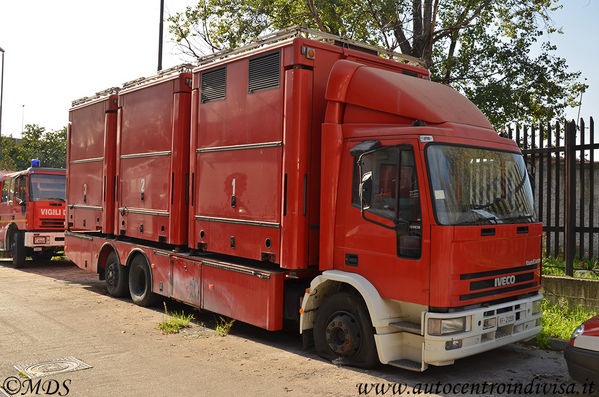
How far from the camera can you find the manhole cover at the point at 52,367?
18.7ft

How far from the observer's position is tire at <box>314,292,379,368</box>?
580 centimetres

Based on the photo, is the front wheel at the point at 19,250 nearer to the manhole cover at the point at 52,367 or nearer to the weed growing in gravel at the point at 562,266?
the manhole cover at the point at 52,367

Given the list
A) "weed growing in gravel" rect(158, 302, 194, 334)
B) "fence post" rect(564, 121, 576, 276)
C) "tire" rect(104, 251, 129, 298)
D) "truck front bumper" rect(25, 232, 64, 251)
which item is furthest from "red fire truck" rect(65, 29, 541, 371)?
"truck front bumper" rect(25, 232, 64, 251)

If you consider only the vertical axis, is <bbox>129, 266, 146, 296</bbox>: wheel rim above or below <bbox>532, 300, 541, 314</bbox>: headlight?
below

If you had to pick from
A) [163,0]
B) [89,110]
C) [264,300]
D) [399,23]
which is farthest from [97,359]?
[163,0]

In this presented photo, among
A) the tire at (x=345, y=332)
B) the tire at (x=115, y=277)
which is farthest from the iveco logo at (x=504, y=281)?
the tire at (x=115, y=277)

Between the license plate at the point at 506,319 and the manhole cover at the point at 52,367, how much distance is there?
4.35m

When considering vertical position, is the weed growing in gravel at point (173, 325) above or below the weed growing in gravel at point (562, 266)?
below

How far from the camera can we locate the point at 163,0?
52.7 ft

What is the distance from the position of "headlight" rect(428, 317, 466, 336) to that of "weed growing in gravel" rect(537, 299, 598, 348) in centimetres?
226

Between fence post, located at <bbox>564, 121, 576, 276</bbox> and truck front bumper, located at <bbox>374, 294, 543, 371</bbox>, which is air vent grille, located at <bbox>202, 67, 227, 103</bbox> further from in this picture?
fence post, located at <bbox>564, 121, 576, 276</bbox>

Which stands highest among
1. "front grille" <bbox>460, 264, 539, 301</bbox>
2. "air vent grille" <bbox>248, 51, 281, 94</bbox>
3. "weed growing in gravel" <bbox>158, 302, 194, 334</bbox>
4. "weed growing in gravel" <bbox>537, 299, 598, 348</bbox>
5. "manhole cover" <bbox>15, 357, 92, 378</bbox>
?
"air vent grille" <bbox>248, 51, 281, 94</bbox>

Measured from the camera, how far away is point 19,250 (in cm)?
1525

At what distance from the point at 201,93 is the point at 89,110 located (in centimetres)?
457
